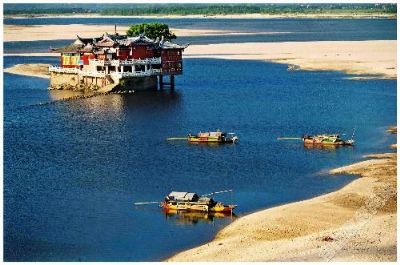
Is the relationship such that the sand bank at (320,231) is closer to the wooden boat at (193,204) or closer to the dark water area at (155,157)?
the dark water area at (155,157)

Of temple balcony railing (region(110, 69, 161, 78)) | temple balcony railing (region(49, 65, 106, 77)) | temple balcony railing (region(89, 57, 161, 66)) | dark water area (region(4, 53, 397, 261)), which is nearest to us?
dark water area (region(4, 53, 397, 261))

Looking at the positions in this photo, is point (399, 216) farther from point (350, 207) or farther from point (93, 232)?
point (93, 232)

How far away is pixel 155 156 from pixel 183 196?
476 inches

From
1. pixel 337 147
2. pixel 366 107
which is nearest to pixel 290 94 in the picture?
pixel 366 107

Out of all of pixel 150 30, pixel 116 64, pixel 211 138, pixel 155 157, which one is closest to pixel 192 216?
pixel 155 157

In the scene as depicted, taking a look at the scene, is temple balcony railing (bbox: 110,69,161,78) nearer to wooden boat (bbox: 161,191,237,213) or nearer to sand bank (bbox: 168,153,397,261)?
sand bank (bbox: 168,153,397,261)

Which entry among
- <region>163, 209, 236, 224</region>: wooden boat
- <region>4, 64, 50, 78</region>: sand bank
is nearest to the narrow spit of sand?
<region>4, 64, 50, 78</region>: sand bank

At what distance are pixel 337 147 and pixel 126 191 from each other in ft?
58.0

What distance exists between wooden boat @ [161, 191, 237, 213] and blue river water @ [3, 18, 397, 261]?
710 millimetres

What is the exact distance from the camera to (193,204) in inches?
1668

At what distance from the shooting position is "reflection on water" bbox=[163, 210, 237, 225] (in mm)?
41188

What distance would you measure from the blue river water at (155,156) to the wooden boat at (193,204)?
2.33 feet

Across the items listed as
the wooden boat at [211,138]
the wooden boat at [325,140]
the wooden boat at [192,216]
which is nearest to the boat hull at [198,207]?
the wooden boat at [192,216]

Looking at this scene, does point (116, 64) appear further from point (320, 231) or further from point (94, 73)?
point (320, 231)
